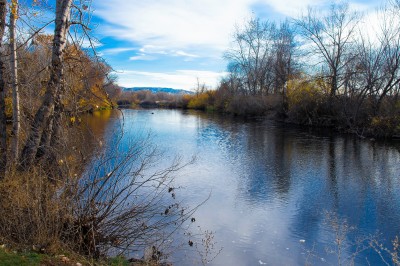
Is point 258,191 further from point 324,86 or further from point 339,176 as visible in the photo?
point 324,86

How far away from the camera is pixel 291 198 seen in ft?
34.1

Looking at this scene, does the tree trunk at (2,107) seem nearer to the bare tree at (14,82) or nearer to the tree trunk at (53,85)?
the bare tree at (14,82)

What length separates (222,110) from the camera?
55.0m

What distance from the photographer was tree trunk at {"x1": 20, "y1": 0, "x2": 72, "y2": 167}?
6121mm

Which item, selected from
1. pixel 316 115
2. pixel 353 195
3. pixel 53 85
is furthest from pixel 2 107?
pixel 316 115

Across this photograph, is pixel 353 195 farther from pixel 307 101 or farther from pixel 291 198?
pixel 307 101

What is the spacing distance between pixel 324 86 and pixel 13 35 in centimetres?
2904

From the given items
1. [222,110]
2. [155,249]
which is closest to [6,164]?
[155,249]

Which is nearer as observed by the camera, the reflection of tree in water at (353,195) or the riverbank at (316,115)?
the reflection of tree in water at (353,195)

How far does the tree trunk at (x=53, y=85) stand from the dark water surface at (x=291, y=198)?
1.27m

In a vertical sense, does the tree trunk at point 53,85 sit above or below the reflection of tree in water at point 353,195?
above

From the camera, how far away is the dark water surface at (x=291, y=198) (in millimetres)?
7191

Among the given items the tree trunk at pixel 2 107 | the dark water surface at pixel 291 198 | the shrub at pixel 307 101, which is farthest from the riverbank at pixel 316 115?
the tree trunk at pixel 2 107

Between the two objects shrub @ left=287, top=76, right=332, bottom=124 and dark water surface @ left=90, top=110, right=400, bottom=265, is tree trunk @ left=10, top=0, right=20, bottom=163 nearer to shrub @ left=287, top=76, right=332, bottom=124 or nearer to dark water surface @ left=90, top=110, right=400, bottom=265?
dark water surface @ left=90, top=110, right=400, bottom=265
